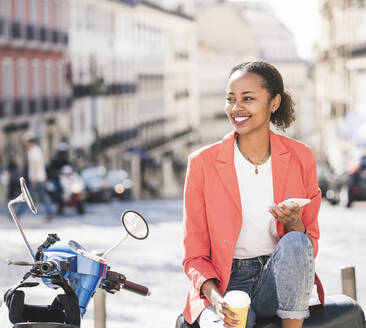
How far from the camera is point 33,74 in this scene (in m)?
46.9

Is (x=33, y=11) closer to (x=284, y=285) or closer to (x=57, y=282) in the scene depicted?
(x=284, y=285)

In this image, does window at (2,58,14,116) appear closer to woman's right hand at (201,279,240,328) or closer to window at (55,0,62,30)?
window at (55,0,62,30)

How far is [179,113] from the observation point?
82.5m

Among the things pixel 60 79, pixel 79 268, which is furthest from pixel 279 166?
pixel 60 79

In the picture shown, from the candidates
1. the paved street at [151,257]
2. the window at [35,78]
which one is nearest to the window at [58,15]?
the window at [35,78]

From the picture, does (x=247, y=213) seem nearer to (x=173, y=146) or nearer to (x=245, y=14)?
(x=173, y=146)

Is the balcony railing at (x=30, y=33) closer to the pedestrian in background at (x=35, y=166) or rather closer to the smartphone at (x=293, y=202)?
the pedestrian in background at (x=35, y=166)

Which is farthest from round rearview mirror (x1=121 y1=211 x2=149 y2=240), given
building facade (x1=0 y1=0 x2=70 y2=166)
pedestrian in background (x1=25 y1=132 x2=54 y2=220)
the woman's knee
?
building facade (x1=0 y1=0 x2=70 y2=166)

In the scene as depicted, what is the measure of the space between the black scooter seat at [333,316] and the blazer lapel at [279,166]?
49cm

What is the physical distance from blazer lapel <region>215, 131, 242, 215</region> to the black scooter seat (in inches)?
20.3

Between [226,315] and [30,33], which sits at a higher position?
[30,33]

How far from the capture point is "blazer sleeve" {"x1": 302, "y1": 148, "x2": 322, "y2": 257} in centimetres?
417

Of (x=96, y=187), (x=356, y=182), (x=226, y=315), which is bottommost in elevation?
(x=96, y=187)

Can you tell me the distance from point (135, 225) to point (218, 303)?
44 centimetres
